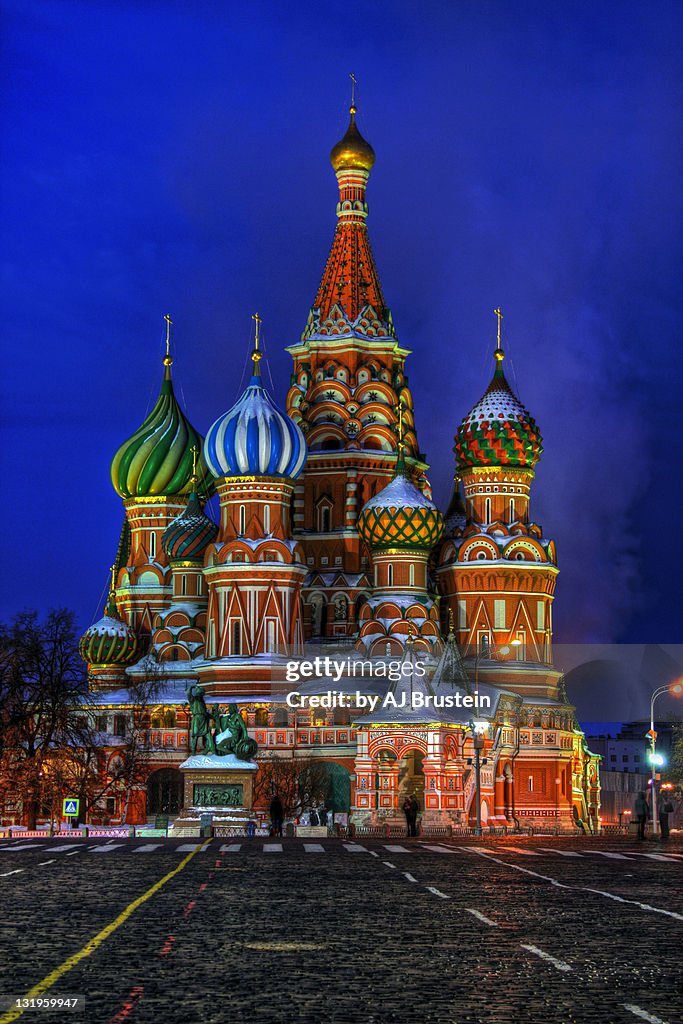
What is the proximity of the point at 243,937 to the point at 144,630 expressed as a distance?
77298 mm

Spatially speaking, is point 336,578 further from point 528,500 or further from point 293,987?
point 293,987

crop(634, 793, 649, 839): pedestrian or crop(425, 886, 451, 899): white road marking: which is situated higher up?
crop(634, 793, 649, 839): pedestrian

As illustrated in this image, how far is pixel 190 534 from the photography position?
287ft

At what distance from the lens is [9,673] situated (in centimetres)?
6900

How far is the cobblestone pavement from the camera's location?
35.7 feet

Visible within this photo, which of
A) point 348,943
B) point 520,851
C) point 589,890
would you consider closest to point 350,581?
point 520,851

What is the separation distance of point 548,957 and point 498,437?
73571mm

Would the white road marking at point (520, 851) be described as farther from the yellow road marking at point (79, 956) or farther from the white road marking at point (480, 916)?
the white road marking at point (480, 916)

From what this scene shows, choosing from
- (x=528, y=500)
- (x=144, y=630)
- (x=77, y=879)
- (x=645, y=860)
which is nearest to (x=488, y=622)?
(x=528, y=500)

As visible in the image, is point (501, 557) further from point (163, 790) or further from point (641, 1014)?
point (641, 1014)

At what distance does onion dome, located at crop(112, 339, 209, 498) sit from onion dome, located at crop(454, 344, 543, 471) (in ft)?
48.2

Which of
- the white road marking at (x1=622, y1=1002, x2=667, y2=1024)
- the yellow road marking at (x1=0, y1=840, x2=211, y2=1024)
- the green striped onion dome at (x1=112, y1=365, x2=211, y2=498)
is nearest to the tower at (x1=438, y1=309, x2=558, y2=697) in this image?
the green striped onion dome at (x1=112, y1=365, x2=211, y2=498)

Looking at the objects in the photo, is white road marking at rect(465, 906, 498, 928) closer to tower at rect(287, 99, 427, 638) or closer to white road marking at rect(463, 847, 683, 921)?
white road marking at rect(463, 847, 683, 921)

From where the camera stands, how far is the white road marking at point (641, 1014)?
34.1 ft
